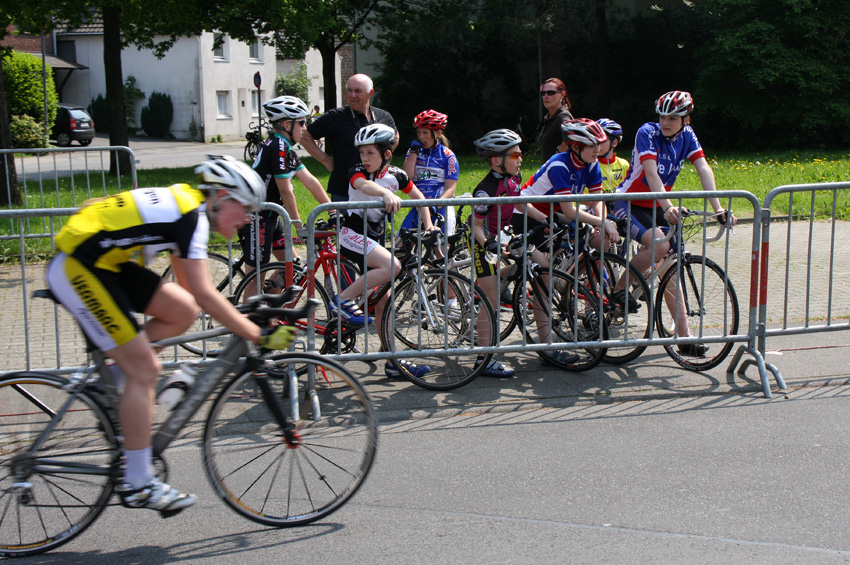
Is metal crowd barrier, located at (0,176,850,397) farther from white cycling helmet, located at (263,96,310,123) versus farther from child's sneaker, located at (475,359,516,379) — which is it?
white cycling helmet, located at (263,96,310,123)

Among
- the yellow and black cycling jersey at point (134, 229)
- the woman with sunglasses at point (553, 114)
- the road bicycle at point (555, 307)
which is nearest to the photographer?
the yellow and black cycling jersey at point (134, 229)

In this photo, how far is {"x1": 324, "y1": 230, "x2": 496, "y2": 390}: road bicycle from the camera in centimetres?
602

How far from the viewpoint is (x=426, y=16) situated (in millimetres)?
27188

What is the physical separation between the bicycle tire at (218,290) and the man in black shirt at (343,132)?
3.87 ft

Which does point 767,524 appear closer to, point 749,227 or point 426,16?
point 749,227

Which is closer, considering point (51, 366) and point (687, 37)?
point (51, 366)

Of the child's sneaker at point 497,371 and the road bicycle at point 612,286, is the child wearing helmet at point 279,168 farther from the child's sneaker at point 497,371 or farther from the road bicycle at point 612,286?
the road bicycle at point 612,286

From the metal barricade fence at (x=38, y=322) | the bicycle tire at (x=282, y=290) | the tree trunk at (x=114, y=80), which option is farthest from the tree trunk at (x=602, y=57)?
the bicycle tire at (x=282, y=290)

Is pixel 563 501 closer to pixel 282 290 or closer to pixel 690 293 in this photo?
pixel 690 293

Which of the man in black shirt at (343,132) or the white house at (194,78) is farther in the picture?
the white house at (194,78)

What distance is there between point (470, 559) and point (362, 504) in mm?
776

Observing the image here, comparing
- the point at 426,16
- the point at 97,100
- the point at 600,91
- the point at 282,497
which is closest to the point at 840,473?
the point at 282,497

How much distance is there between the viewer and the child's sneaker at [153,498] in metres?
3.84

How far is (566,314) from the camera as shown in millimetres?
6359
